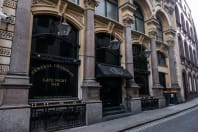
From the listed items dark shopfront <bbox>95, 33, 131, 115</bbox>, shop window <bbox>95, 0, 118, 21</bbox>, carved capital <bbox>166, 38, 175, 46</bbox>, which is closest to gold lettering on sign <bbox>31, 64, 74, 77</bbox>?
dark shopfront <bbox>95, 33, 131, 115</bbox>

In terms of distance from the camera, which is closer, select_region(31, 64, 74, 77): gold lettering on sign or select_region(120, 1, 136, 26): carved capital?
select_region(31, 64, 74, 77): gold lettering on sign

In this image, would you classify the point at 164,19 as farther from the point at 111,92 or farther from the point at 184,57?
the point at 111,92

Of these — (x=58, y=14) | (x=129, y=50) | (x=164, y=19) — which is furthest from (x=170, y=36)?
(x=58, y=14)

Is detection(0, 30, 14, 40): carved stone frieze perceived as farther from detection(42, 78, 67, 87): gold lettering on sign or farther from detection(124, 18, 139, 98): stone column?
detection(124, 18, 139, 98): stone column

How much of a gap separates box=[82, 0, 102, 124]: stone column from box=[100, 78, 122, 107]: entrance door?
1.43 m

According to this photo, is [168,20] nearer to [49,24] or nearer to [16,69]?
[49,24]

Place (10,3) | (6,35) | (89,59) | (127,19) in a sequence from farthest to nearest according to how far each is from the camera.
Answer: (127,19) < (89,59) < (10,3) < (6,35)

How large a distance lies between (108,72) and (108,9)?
5.34 metres

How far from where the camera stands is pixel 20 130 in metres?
6.10

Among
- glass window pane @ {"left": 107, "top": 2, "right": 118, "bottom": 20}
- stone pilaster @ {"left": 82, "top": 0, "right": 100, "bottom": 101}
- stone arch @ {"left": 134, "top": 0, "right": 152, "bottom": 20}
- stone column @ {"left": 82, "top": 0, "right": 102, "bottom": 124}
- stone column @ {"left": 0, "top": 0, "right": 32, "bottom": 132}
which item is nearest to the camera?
stone column @ {"left": 0, "top": 0, "right": 32, "bottom": 132}

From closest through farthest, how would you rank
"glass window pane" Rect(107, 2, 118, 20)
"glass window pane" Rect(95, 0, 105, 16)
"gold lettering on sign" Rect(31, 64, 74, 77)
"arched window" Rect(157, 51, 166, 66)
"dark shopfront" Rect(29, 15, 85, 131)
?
"dark shopfront" Rect(29, 15, 85, 131)
"gold lettering on sign" Rect(31, 64, 74, 77)
"glass window pane" Rect(95, 0, 105, 16)
"glass window pane" Rect(107, 2, 118, 20)
"arched window" Rect(157, 51, 166, 66)

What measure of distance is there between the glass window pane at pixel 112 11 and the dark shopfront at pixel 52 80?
186 inches

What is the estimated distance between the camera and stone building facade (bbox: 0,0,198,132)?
6520mm

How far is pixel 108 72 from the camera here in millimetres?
10008
